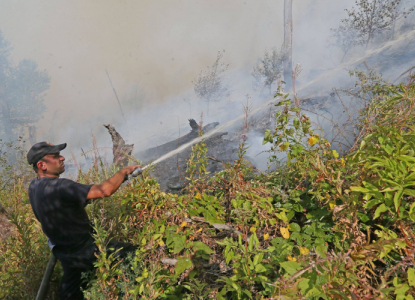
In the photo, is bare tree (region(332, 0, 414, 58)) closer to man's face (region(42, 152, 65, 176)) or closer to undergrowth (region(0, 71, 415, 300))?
undergrowth (region(0, 71, 415, 300))

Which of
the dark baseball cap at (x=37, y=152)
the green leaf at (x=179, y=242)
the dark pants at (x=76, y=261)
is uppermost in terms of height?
the dark baseball cap at (x=37, y=152)

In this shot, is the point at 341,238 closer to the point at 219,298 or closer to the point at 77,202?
the point at 219,298

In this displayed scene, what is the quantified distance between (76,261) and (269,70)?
17125mm

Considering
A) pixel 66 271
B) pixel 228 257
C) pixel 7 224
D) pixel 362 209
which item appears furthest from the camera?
pixel 7 224

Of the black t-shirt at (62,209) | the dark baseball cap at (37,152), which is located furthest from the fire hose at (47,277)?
the dark baseball cap at (37,152)

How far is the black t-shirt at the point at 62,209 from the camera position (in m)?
2.03

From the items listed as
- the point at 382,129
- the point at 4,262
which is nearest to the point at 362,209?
the point at 382,129

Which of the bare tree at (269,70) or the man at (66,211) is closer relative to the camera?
the man at (66,211)

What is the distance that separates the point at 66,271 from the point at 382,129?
299 centimetres

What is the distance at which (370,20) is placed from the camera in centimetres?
1113

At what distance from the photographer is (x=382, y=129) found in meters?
1.53

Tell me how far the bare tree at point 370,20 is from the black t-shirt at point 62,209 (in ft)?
46.8

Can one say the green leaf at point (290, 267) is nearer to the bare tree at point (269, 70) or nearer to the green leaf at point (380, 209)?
the green leaf at point (380, 209)

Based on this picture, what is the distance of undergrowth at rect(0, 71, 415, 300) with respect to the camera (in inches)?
58.4
